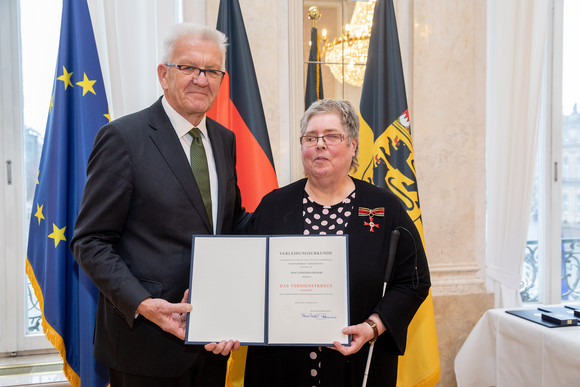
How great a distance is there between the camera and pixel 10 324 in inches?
128

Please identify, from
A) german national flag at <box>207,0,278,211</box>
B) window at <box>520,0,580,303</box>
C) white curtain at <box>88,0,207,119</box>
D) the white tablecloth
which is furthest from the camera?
window at <box>520,0,580,303</box>

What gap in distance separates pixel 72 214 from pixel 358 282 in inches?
66.1

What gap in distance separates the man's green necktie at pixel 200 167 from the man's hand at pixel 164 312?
0.36 metres

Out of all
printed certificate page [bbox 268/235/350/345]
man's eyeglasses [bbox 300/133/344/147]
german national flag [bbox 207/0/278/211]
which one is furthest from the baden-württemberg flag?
printed certificate page [bbox 268/235/350/345]

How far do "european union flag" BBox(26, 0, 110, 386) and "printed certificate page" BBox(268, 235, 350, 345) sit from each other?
131 centimetres

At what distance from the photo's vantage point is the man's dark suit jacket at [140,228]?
1603 mm

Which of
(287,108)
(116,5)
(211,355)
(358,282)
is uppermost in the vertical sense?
(116,5)

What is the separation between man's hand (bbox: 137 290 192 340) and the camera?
1.52 m

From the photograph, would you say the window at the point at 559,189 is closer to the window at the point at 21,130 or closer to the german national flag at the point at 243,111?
the german national flag at the point at 243,111

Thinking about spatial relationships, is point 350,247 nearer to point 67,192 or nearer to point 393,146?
point 393,146

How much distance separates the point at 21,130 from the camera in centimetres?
325

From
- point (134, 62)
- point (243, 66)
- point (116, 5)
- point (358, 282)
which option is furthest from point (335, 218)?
point (116, 5)

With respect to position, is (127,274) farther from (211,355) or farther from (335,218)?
(335,218)
